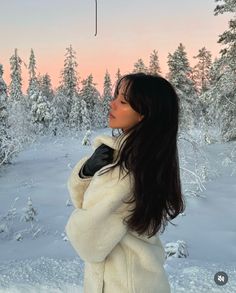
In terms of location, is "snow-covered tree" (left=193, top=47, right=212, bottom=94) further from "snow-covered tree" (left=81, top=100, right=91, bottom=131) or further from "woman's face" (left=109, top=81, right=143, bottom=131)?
"woman's face" (left=109, top=81, right=143, bottom=131)

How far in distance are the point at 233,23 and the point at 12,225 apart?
11911 mm

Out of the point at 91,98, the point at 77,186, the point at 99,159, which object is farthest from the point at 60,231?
the point at 91,98

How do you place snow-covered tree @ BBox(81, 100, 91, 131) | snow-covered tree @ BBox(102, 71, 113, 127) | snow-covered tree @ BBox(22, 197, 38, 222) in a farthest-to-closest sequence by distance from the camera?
snow-covered tree @ BBox(102, 71, 113, 127)
snow-covered tree @ BBox(81, 100, 91, 131)
snow-covered tree @ BBox(22, 197, 38, 222)

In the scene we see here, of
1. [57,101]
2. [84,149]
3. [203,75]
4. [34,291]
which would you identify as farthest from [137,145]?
[57,101]

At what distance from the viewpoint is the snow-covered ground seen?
4.57m

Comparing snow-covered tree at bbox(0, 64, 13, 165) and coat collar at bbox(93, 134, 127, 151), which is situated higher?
coat collar at bbox(93, 134, 127, 151)

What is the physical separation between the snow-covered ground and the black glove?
8.42ft

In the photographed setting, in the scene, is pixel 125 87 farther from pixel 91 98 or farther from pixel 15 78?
pixel 15 78

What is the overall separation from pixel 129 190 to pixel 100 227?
0.21m

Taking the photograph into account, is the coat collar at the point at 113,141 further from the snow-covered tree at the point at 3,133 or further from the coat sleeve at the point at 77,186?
the snow-covered tree at the point at 3,133

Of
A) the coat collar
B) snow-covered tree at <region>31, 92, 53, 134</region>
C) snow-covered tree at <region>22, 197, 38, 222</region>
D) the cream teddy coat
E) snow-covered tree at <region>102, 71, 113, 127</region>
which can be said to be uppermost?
the coat collar

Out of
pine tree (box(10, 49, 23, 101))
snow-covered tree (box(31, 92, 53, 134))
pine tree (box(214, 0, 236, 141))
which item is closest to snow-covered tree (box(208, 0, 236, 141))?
pine tree (box(214, 0, 236, 141))

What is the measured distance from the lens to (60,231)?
15.5 m

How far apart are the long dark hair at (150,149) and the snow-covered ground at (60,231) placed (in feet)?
8.41
